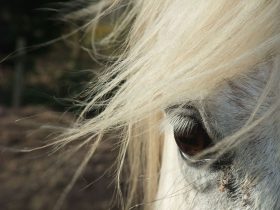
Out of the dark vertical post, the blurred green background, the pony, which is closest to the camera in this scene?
the pony

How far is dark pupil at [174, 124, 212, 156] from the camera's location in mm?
977

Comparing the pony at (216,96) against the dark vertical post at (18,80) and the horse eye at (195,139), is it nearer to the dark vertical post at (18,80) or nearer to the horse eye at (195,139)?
the horse eye at (195,139)

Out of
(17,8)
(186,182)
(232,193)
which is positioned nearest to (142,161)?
(186,182)

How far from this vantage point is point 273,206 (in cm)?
87

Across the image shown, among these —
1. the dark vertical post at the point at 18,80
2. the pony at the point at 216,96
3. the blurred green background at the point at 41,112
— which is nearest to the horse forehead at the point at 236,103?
the pony at the point at 216,96

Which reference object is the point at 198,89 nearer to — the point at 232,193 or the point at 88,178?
the point at 232,193

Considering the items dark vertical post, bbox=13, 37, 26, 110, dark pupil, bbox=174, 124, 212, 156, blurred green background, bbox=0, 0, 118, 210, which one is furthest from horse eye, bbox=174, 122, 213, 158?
dark vertical post, bbox=13, 37, 26, 110

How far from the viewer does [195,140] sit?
0.98m

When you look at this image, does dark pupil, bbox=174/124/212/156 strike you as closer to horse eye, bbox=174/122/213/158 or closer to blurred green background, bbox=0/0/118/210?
horse eye, bbox=174/122/213/158

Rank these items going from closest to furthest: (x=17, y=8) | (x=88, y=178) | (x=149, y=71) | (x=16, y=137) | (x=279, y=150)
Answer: (x=279, y=150) → (x=149, y=71) → (x=88, y=178) → (x=16, y=137) → (x=17, y=8)

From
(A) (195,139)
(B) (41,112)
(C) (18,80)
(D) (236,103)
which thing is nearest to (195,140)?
(A) (195,139)

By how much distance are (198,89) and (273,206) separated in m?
0.23

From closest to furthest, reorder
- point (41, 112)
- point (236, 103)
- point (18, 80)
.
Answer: point (236, 103)
point (41, 112)
point (18, 80)

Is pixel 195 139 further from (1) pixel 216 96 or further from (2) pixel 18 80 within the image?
(2) pixel 18 80
